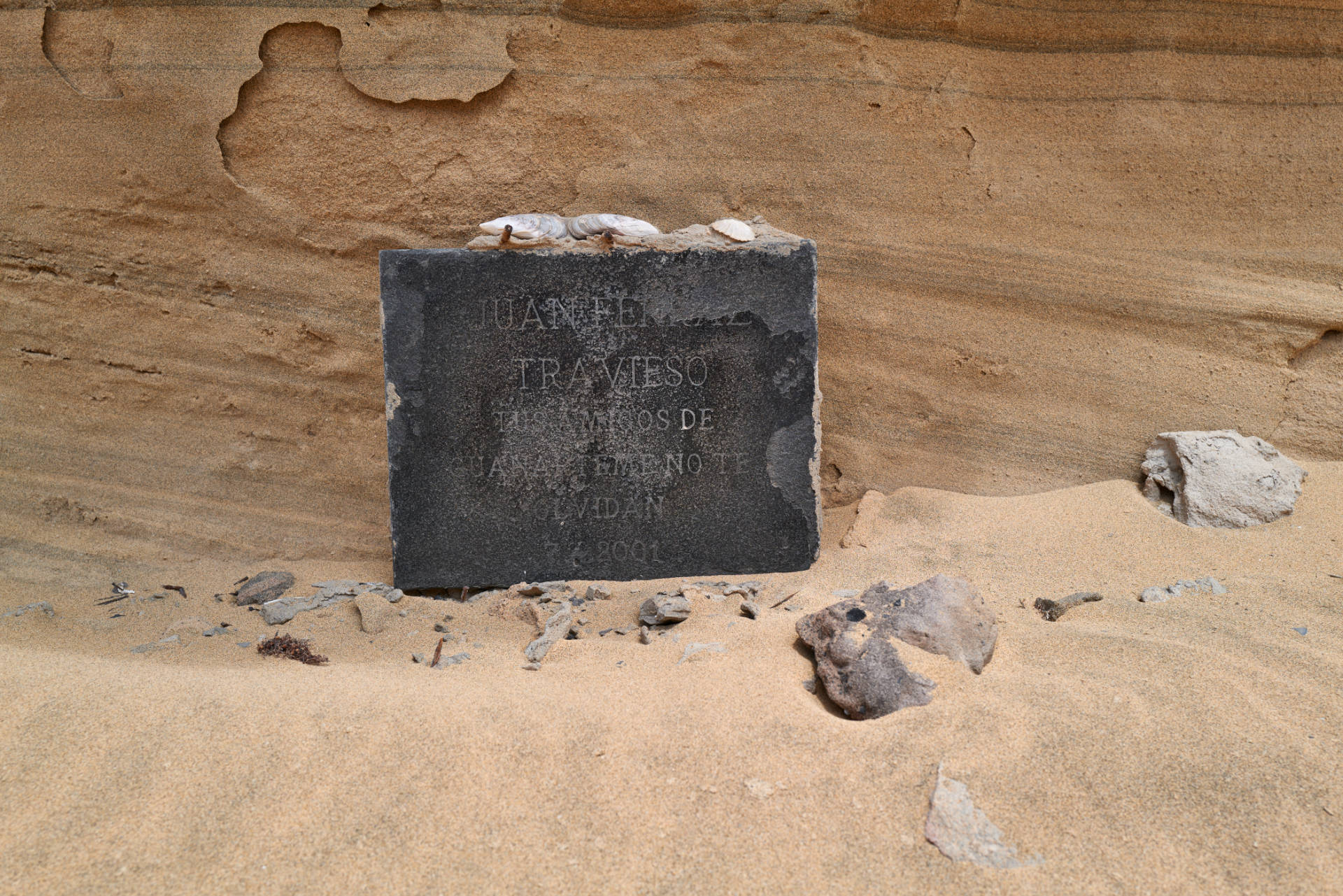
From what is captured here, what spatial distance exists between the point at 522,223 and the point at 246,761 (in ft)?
6.26

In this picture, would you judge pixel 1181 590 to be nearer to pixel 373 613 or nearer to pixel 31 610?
pixel 373 613

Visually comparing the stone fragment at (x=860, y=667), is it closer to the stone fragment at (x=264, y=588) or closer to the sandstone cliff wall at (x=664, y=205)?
the sandstone cliff wall at (x=664, y=205)

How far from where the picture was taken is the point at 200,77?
359cm

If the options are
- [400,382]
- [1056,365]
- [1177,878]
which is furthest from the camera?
[1056,365]

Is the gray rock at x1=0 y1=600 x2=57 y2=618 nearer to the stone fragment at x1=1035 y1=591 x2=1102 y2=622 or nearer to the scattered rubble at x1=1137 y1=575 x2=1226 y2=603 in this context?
the stone fragment at x1=1035 y1=591 x2=1102 y2=622

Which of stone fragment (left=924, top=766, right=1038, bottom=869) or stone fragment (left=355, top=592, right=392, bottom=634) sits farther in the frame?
stone fragment (left=355, top=592, right=392, bottom=634)

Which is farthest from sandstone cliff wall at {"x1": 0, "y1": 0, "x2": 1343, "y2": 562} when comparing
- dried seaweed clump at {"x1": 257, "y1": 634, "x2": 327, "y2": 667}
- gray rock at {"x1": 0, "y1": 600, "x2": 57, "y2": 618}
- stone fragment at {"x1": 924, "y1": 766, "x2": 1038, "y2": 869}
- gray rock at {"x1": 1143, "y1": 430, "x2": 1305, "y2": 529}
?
stone fragment at {"x1": 924, "y1": 766, "x2": 1038, "y2": 869}

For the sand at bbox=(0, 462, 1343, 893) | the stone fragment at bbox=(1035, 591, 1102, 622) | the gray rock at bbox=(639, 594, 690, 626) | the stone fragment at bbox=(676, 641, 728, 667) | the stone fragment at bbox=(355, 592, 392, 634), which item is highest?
the sand at bbox=(0, 462, 1343, 893)

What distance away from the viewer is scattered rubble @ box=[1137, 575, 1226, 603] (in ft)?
8.48

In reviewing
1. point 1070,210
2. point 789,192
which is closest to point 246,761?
point 789,192

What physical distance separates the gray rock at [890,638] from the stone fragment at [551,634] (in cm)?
71

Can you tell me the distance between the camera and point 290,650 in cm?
252

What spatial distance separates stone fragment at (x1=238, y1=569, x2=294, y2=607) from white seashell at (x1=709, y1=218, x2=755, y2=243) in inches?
76.3

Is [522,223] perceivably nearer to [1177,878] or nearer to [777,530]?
[777,530]
